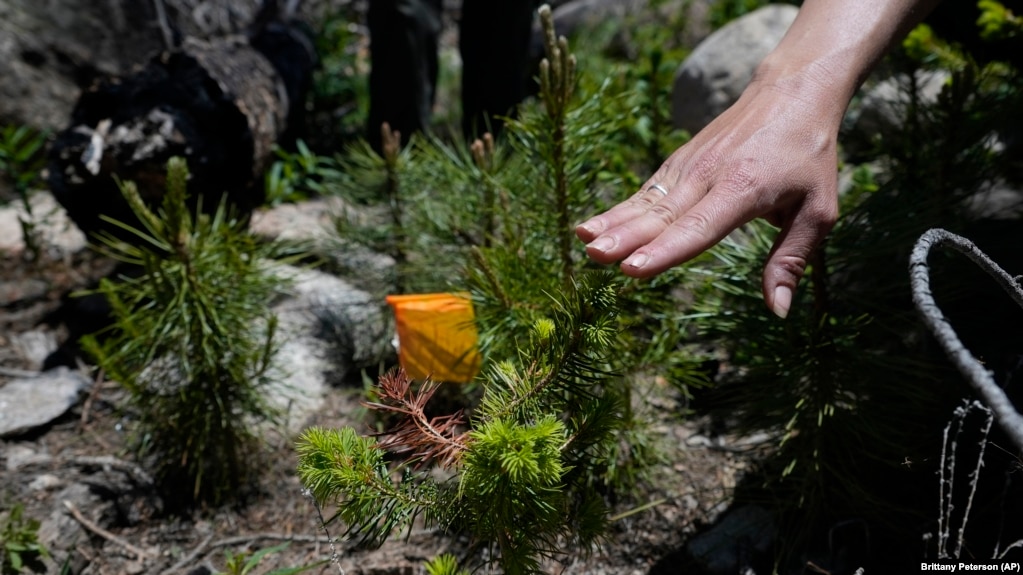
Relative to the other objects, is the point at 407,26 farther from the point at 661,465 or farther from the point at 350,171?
the point at 661,465

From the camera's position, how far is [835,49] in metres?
1.41

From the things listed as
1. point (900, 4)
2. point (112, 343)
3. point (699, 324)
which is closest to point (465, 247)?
point (699, 324)

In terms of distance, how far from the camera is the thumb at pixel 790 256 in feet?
4.04

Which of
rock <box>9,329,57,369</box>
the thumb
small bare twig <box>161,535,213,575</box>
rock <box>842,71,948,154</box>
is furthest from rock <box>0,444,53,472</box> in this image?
rock <box>842,71,948,154</box>

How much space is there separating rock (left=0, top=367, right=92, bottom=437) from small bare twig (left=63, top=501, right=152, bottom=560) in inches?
21.1

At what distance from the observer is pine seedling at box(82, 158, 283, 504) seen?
192 centimetres

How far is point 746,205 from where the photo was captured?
1.24 m

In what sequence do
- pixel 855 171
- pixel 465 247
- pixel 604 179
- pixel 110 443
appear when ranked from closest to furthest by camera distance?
pixel 604 179 → pixel 465 247 → pixel 110 443 → pixel 855 171

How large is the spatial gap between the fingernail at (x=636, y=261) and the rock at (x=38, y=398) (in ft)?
6.87

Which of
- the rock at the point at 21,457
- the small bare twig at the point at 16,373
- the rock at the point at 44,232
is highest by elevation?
the rock at the point at 44,232

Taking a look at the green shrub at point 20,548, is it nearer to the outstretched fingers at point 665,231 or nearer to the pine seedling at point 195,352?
the pine seedling at point 195,352

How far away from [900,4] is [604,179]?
76 cm

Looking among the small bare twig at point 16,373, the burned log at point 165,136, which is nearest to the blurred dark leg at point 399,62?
the burned log at point 165,136

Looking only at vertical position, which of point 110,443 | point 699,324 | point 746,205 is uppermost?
point 746,205
